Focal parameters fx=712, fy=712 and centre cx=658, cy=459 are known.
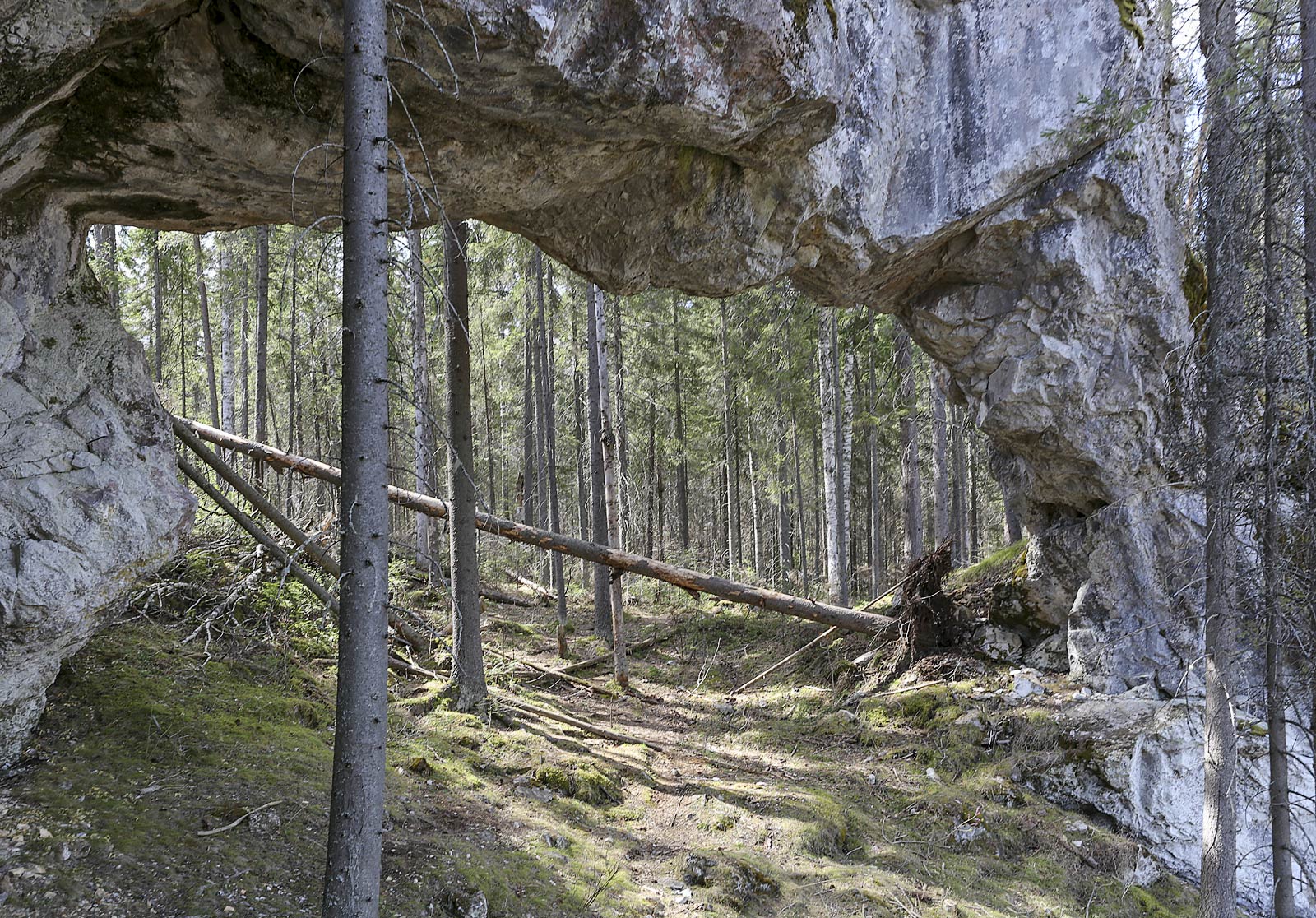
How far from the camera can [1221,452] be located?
5328 mm

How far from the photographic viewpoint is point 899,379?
47.1ft

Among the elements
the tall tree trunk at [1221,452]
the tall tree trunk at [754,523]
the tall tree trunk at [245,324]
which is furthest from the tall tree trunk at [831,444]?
the tall tree trunk at [245,324]

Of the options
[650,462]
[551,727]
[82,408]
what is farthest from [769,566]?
[82,408]

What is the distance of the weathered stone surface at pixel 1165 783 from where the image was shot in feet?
21.8

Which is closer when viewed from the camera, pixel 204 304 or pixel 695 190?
pixel 695 190

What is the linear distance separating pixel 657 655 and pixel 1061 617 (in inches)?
276

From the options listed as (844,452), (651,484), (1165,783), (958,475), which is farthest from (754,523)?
(1165,783)

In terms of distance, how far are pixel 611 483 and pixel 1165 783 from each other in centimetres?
782

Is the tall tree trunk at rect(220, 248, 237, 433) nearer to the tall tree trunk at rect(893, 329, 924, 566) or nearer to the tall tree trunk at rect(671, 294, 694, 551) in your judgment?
the tall tree trunk at rect(671, 294, 694, 551)

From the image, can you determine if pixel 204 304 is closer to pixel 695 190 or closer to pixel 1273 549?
pixel 695 190

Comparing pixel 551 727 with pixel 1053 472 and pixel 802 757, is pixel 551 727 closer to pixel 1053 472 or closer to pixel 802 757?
pixel 802 757

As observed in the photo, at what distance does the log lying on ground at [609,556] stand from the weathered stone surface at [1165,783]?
3.34m

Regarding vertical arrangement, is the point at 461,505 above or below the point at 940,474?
above

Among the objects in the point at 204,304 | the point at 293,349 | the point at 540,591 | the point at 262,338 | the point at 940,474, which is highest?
the point at 204,304
